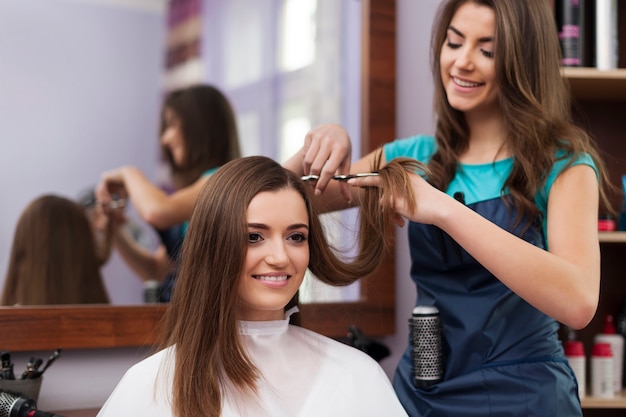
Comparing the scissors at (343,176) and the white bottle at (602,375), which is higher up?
the scissors at (343,176)

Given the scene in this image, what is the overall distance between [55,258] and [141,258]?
412 mm

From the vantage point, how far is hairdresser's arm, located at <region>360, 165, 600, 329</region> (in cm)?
125

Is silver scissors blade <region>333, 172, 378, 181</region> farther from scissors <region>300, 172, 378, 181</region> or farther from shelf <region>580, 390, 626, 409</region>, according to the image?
shelf <region>580, 390, 626, 409</region>

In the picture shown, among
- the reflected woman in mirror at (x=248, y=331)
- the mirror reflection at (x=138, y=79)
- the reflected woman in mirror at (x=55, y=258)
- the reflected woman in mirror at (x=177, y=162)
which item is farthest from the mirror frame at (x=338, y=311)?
the reflected woman in mirror at (x=177, y=162)

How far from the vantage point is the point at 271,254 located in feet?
4.15

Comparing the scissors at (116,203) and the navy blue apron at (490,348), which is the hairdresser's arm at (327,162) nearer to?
the navy blue apron at (490,348)

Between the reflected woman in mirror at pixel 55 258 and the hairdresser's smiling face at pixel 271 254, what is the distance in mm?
1017

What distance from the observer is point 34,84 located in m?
2.82

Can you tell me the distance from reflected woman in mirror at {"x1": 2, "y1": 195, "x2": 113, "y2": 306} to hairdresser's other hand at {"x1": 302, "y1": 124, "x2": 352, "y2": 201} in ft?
3.30

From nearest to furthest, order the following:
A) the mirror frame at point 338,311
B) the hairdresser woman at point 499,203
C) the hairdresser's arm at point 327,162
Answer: the hairdresser woman at point 499,203 < the hairdresser's arm at point 327,162 < the mirror frame at point 338,311

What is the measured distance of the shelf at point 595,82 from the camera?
1971 mm

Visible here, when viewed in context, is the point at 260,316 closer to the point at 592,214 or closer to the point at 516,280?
the point at 516,280

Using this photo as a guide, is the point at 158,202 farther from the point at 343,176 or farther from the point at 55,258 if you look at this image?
the point at 343,176

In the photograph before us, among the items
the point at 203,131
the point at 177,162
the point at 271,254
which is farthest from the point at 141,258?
the point at 271,254
